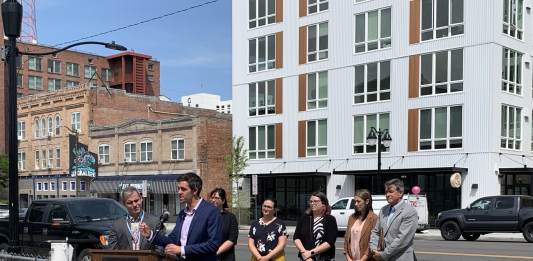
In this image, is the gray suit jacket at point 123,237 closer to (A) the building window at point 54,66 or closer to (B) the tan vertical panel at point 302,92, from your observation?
(B) the tan vertical panel at point 302,92

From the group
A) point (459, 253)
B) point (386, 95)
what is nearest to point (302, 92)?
point (386, 95)

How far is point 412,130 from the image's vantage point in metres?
33.0

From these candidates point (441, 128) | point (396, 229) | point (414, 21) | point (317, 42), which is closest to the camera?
point (396, 229)

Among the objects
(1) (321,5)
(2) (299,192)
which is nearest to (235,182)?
(2) (299,192)

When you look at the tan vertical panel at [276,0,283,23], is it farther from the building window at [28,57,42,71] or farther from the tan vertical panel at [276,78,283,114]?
the building window at [28,57,42,71]

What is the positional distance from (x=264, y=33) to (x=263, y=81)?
319 centimetres

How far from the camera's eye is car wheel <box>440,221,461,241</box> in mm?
24203

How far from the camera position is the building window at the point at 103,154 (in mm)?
Answer: 52812

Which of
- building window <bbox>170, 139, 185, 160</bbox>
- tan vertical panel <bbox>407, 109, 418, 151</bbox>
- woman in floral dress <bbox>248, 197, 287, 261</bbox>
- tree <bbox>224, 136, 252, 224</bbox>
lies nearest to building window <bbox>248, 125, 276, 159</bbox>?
tree <bbox>224, 136, 252, 224</bbox>

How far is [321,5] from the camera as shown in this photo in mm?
37812

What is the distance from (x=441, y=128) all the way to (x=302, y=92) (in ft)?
31.5

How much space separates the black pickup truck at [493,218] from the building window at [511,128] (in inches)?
334

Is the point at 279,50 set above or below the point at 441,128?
above

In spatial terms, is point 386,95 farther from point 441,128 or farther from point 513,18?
point 513,18
